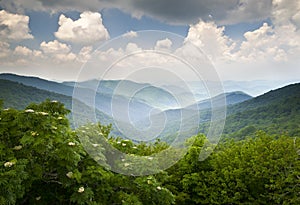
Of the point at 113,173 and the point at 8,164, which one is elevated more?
the point at 8,164

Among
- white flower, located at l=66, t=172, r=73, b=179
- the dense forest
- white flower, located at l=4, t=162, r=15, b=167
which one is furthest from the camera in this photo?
white flower, located at l=66, t=172, r=73, b=179

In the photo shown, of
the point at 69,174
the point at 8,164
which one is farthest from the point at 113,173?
the point at 8,164

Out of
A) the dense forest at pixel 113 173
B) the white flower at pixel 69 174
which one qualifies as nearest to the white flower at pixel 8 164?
the dense forest at pixel 113 173

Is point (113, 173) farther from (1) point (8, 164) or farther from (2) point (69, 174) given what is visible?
(1) point (8, 164)

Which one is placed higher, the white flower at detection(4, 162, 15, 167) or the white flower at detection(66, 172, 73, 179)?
the white flower at detection(4, 162, 15, 167)

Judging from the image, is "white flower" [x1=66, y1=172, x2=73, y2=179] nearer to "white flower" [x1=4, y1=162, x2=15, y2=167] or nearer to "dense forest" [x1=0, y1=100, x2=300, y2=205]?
"dense forest" [x1=0, y1=100, x2=300, y2=205]

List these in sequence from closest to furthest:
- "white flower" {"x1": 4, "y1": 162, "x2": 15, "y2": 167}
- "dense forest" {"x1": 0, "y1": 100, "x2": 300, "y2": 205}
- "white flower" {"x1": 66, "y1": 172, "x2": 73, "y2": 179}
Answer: "white flower" {"x1": 4, "y1": 162, "x2": 15, "y2": 167}
"dense forest" {"x1": 0, "y1": 100, "x2": 300, "y2": 205}
"white flower" {"x1": 66, "y1": 172, "x2": 73, "y2": 179}

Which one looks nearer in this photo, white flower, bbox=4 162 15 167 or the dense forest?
white flower, bbox=4 162 15 167

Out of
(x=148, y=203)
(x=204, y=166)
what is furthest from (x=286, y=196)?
(x=148, y=203)

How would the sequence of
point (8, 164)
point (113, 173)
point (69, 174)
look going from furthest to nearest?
point (113, 173) → point (69, 174) → point (8, 164)

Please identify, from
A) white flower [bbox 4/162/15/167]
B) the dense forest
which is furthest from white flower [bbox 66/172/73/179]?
white flower [bbox 4/162/15/167]

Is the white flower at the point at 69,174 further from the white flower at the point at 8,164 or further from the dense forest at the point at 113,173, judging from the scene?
the white flower at the point at 8,164

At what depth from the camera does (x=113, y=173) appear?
6.95 meters

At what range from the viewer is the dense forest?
4973 millimetres
